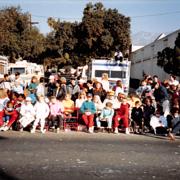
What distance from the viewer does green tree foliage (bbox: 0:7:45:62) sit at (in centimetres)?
4344

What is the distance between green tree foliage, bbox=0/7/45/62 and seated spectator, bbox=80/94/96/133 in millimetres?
29025

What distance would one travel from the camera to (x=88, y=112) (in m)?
15.0

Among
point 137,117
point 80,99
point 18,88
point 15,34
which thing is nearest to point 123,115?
point 137,117

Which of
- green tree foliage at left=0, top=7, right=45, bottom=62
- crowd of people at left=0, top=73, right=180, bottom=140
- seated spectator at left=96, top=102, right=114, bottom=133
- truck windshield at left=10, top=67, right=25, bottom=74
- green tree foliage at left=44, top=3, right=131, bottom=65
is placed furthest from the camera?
green tree foliage at left=44, top=3, right=131, bottom=65

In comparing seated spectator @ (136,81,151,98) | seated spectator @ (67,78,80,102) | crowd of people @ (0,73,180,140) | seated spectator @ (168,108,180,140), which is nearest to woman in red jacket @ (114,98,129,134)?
crowd of people @ (0,73,180,140)

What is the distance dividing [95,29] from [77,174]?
43.1 metres

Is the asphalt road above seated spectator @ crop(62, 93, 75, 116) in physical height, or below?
below

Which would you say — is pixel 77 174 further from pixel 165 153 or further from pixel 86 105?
pixel 86 105

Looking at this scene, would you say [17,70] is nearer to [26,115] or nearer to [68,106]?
[68,106]

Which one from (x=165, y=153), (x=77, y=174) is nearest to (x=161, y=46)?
(x=165, y=153)

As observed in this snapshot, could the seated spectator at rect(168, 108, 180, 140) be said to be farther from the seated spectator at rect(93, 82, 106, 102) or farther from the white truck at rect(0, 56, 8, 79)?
the white truck at rect(0, 56, 8, 79)

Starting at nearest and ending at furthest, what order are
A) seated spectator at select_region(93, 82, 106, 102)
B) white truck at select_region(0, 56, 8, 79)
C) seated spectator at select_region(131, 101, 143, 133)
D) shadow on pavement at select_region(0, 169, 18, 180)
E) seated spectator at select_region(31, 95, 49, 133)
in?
shadow on pavement at select_region(0, 169, 18, 180) → seated spectator at select_region(31, 95, 49, 133) → seated spectator at select_region(131, 101, 143, 133) → seated spectator at select_region(93, 82, 106, 102) → white truck at select_region(0, 56, 8, 79)

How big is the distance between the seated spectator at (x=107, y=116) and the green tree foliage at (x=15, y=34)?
29311mm

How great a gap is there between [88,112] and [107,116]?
25.5 inches
